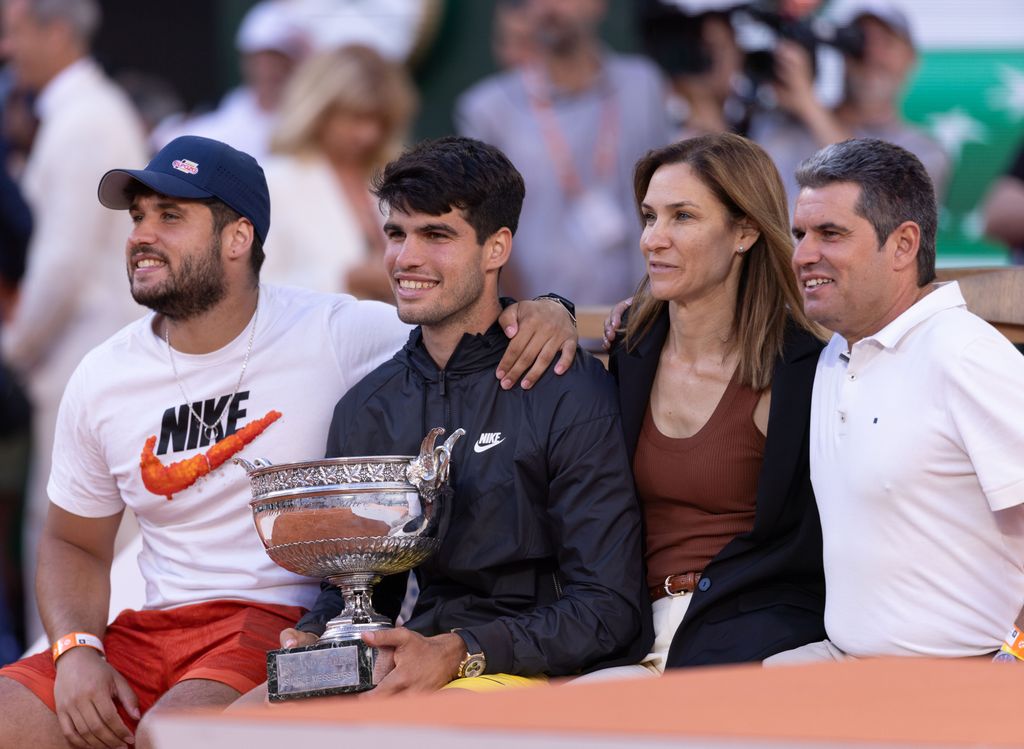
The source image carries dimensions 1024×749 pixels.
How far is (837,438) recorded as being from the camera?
3.15 m

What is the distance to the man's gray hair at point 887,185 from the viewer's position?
313 cm

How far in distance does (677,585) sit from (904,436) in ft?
2.23

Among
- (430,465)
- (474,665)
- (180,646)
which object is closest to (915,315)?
(430,465)

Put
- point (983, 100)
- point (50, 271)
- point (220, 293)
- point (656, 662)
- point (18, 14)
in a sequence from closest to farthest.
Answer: point (656, 662)
point (220, 293)
point (50, 271)
point (18, 14)
point (983, 100)

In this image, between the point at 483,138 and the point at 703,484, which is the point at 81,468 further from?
the point at 483,138

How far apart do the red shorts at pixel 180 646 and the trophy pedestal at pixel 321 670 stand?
0.40 metres

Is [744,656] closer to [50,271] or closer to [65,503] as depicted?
[65,503]

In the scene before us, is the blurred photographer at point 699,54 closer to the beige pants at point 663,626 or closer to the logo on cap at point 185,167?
the logo on cap at point 185,167

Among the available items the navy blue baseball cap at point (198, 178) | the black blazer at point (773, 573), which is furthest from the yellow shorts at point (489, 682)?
the navy blue baseball cap at point (198, 178)

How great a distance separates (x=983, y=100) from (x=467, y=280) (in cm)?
470

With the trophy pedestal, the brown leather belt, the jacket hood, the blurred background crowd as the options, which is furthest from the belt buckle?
the blurred background crowd

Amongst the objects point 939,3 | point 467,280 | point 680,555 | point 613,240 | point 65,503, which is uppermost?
point 939,3

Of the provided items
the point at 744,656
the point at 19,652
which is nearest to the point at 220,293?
the point at 744,656

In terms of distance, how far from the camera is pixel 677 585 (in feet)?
11.2
